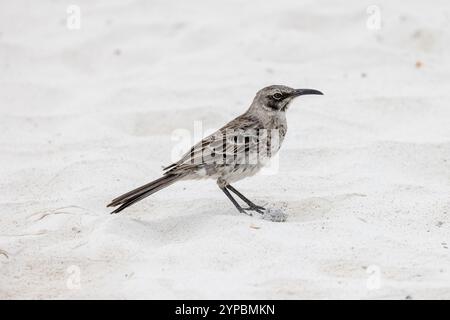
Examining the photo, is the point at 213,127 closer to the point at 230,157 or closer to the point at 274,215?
the point at 230,157

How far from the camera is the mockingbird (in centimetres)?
494

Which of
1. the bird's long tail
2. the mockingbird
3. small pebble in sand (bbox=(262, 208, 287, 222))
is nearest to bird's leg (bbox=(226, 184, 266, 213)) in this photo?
the mockingbird

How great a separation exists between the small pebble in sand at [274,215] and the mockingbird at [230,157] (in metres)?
0.23

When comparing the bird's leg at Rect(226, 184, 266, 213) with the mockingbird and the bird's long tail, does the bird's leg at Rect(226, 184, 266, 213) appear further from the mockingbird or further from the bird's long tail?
the bird's long tail

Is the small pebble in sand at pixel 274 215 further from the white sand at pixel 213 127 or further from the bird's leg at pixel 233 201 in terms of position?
the bird's leg at pixel 233 201

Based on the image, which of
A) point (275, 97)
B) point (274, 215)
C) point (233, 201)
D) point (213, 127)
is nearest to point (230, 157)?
point (233, 201)

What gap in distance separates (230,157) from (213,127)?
1.38 metres

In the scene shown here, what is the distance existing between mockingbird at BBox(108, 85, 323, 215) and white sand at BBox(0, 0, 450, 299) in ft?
0.54

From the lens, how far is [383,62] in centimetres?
724

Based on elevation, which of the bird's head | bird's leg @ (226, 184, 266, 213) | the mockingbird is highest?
the bird's head

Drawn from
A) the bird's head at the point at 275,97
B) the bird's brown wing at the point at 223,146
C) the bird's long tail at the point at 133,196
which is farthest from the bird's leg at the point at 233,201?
the bird's head at the point at 275,97

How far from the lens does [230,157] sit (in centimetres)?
502

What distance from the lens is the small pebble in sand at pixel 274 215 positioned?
4734 mm
